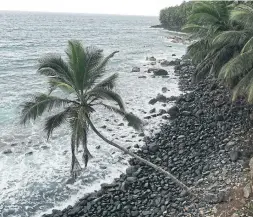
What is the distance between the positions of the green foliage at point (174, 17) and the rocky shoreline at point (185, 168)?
277ft

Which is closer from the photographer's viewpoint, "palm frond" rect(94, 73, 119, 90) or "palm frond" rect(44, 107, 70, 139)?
"palm frond" rect(44, 107, 70, 139)

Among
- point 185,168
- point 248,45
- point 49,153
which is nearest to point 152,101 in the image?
point 49,153

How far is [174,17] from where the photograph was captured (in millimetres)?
115375

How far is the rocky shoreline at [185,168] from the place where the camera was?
49.0ft

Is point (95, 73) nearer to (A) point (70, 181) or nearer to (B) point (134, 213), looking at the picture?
(B) point (134, 213)

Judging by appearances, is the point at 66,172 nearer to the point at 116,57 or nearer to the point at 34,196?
the point at 34,196

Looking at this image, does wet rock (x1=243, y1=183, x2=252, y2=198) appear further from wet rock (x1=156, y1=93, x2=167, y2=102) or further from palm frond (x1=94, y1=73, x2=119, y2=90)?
wet rock (x1=156, y1=93, x2=167, y2=102)

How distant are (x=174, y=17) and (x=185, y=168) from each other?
105101 millimetres

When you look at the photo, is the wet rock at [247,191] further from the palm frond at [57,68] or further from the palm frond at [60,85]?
the palm frond at [57,68]

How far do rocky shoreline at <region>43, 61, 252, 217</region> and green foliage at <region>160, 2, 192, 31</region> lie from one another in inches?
3330

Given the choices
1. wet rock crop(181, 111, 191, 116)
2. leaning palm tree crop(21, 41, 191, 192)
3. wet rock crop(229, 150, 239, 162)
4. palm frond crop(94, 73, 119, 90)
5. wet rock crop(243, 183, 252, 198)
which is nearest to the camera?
leaning palm tree crop(21, 41, 191, 192)

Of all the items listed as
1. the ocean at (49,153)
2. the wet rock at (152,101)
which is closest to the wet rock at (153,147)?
the ocean at (49,153)

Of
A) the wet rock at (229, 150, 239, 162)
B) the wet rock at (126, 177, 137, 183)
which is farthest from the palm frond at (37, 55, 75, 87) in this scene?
the wet rock at (229, 150, 239, 162)

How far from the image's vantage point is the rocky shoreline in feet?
49.0
